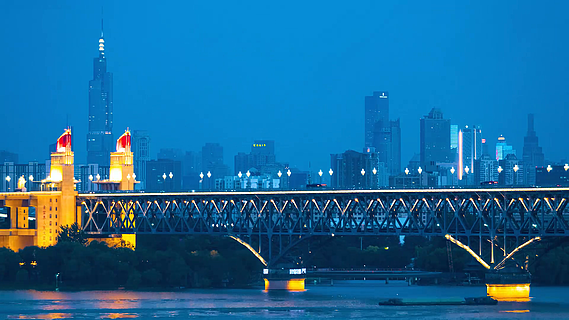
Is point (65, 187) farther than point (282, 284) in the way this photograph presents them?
Yes

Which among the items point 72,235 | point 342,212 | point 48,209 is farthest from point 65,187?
point 342,212

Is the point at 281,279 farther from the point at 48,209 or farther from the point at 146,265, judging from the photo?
the point at 48,209

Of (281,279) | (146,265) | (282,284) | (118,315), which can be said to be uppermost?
(146,265)

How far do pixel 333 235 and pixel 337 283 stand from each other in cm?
2951

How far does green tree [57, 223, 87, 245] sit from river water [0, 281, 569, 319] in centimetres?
2020

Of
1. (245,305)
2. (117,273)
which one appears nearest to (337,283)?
(117,273)

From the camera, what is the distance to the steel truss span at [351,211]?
146 metres

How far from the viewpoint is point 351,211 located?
525 ft

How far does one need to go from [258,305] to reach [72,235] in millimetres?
47589

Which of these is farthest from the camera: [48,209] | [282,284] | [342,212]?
[48,209]

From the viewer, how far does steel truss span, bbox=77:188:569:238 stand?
14600 centimetres

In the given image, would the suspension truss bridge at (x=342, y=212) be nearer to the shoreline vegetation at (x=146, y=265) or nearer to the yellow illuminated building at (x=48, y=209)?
the yellow illuminated building at (x=48, y=209)

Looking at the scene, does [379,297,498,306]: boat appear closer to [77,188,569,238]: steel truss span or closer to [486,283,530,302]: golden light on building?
[486,283,530,302]: golden light on building

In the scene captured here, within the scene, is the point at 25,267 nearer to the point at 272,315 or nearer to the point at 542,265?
the point at 272,315
